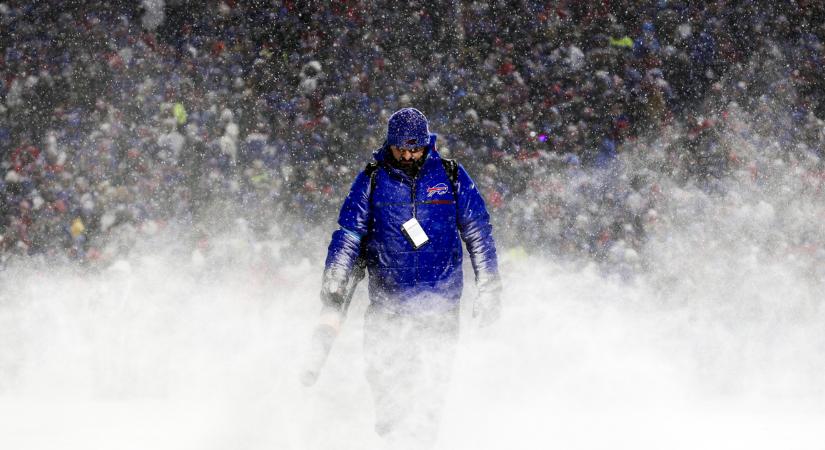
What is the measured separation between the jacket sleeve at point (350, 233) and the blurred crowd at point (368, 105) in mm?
→ 1874

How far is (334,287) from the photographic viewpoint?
3.86 meters

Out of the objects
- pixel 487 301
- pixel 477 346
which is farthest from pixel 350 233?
pixel 477 346

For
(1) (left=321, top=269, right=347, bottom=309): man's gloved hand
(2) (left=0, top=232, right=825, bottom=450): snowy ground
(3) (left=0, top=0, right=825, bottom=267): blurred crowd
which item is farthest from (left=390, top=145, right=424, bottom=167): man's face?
(2) (left=0, top=232, right=825, bottom=450): snowy ground

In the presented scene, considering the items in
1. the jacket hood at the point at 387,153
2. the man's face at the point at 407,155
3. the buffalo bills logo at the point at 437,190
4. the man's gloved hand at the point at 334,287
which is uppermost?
the jacket hood at the point at 387,153

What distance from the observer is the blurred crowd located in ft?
18.3

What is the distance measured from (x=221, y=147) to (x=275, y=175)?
39 cm

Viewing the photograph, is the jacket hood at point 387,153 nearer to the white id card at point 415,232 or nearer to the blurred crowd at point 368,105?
the white id card at point 415,232

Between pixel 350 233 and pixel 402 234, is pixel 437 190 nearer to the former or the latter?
pixel 402 234

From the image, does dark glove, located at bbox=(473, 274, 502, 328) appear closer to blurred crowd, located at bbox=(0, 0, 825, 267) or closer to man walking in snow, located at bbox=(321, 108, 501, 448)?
man walking in snow, located at bbox=(321, 108, 501, 448)

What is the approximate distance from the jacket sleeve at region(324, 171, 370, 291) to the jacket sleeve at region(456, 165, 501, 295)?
1.43ft

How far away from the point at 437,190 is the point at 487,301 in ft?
1.86

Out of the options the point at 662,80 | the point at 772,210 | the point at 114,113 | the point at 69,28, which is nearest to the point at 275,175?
the point at 114,113

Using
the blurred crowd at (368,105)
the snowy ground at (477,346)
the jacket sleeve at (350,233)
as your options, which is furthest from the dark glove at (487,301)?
the blurred crowd at (368,105)

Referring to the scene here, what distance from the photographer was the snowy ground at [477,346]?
18.1ft
